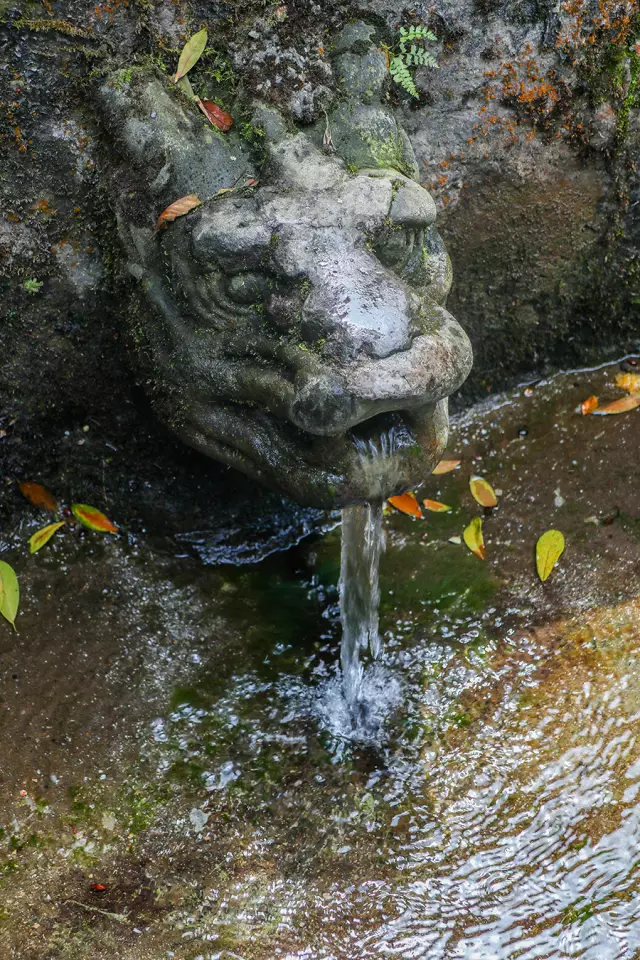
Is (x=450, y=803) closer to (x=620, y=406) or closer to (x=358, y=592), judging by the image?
(x=358, y=592)

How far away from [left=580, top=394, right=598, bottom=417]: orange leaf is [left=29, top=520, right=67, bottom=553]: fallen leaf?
207 cm

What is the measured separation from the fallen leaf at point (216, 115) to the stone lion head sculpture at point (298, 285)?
27mm

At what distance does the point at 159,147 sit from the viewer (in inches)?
108

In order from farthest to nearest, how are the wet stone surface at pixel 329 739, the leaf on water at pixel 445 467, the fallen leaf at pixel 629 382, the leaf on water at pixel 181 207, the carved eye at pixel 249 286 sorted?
the fallen leaf at pixel 629 382, the leaf on water at pixel 445 467, the leaf on water at pixel 181 207, the carved eye at pixel 249 286, the wet stone surface at pixel 329 739

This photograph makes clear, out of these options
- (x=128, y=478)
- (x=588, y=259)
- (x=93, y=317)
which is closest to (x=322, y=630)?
(x=128, y=478)

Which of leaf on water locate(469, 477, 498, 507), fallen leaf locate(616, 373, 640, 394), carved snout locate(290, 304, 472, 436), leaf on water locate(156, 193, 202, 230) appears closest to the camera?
carved snout locate(290, 304, 472, 436)

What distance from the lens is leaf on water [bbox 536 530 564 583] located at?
334 cm

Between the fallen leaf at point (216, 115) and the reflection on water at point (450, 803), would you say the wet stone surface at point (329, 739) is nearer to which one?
the reflection on water at point (450, 803)

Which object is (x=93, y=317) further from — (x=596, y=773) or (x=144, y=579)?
(x=596, y=773)

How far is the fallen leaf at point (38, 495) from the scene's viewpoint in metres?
3.40

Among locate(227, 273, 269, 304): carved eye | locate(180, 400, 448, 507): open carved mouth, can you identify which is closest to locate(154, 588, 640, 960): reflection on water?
locate(180, 400, 448, 507): open carved mouth

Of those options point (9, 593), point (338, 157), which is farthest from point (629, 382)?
point (9, 593)

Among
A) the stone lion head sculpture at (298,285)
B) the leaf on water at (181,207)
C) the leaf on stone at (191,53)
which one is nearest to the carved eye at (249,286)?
the stone lion head sculpture at (298,285)

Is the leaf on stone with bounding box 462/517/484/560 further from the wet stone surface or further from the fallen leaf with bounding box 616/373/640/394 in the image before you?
the fallen leaf with bounding box 616/373/640/394
